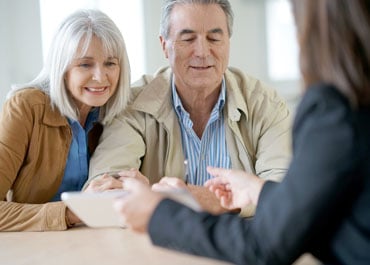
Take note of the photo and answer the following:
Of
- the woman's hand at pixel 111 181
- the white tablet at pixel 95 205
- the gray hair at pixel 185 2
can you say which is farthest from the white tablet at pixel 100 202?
the gray hair at pixel 185 2

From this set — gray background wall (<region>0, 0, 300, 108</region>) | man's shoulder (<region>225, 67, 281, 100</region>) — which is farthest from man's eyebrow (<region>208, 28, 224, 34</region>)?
gray background wall (<region>0, 0, 300, 108</region>)

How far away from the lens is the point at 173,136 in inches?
69.4

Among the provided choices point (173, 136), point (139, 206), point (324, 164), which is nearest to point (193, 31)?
point (173, 136)

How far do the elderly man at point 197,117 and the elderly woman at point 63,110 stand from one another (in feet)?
0.25

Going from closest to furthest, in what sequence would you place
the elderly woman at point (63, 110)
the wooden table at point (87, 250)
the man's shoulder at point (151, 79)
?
the wooden table at point (87, 250) < the elderly woman at point (63, 110) < the man's shoulder at point (151, 79)

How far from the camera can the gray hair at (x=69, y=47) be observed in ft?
5.40

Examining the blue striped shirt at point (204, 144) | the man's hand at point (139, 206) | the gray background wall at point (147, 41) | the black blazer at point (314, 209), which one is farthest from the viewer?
the gray background wall at point (147, 41)

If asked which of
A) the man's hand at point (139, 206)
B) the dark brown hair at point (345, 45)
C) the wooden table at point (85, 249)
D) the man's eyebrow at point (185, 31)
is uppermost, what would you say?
the dark brown hair at point (345, 45)

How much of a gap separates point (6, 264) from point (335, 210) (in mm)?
734

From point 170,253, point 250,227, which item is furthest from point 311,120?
point 170,253

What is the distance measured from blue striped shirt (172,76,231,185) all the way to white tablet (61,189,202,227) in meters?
0.73

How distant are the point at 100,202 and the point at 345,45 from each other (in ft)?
1.66

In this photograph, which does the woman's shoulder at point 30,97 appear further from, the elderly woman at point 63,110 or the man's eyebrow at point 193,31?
the man's eyebrow at point 193,31

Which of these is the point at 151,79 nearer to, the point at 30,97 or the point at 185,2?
the point at 185,2
